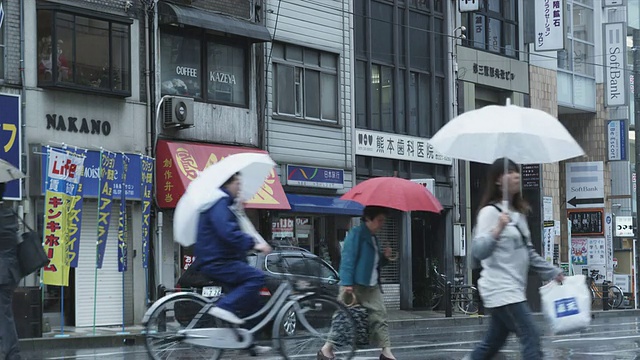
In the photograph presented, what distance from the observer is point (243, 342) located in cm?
998

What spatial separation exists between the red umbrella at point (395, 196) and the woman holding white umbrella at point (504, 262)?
9.79 feet

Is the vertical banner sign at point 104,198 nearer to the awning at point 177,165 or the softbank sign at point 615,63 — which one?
the awning at point 177,165

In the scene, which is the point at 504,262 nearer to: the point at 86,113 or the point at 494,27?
the point at 86,113

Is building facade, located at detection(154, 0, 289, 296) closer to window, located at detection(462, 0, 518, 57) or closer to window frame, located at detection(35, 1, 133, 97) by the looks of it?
window frame, located at detection(35, 1, 133, 97)

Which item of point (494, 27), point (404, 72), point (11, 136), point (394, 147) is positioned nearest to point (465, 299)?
point (394, 147)

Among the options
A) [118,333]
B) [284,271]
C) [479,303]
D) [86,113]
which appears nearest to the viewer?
[284,271]

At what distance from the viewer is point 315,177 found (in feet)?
101

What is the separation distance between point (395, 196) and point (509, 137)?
9.87ft

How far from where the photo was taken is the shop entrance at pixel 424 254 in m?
34.3

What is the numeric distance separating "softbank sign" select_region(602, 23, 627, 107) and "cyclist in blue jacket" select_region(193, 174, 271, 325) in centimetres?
3435

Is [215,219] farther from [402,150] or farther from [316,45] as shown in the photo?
[402,150]

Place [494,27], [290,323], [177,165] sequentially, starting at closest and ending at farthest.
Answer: [290,323] → [177,165] → [494,27]

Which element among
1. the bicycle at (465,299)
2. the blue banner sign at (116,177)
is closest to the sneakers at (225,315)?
the blue banner sign at (116,177)

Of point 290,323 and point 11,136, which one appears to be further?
point 11,136
